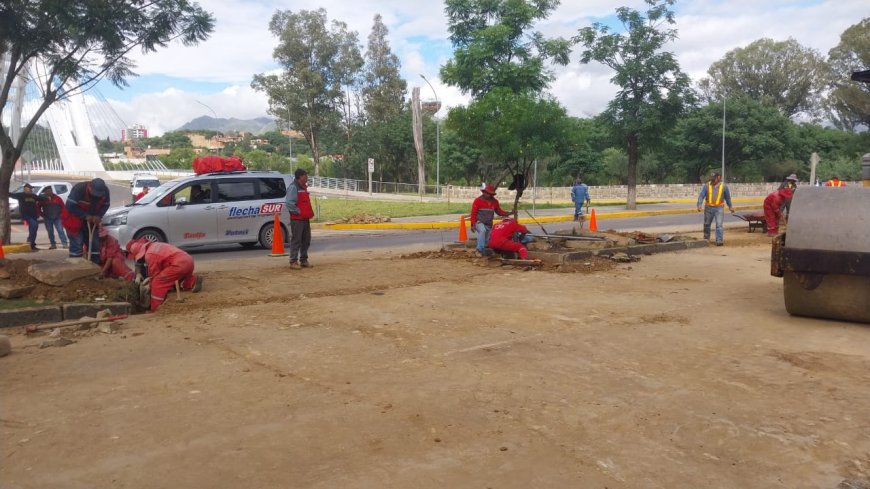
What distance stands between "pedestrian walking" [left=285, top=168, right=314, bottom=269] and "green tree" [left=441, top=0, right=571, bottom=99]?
70.5 ft

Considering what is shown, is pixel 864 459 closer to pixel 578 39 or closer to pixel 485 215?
pixel 485 215

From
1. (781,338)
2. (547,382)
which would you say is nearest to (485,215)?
(781,338)

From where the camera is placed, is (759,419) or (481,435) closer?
(481,435)

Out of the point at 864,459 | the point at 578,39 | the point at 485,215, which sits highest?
the point at 578,39

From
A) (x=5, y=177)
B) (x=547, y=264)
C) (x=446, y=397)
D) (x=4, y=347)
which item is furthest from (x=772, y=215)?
(x=5, y=177)

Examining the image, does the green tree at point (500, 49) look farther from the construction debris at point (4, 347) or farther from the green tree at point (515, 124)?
the construction debris at point (4, 347)

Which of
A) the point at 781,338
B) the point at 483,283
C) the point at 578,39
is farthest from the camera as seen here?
the point at 578,39

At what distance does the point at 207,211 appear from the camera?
1505 centimetres

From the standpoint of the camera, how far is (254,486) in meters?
3.60

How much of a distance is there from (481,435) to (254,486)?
145 cm

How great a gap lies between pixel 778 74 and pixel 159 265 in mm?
74666

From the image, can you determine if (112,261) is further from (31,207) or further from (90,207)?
(31,207)

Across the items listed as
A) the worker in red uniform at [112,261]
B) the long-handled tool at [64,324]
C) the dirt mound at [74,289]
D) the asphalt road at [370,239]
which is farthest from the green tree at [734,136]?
the long-handled tool at [64,324]

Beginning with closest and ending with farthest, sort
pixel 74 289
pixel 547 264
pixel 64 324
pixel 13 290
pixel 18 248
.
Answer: pixel 64 324 → pixel 13 290 → pixel 74 289 → pixel 547 264 → pixel 18 248
